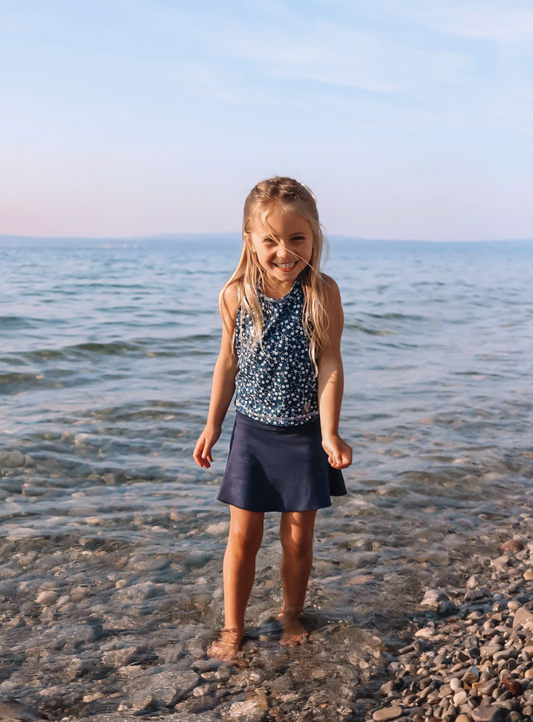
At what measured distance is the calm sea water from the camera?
521cm

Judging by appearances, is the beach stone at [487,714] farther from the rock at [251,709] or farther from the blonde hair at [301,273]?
the blonde hair at [301,273]

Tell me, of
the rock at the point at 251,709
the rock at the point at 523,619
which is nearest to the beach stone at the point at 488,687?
the rock at the point at 523,619

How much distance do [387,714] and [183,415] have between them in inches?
191

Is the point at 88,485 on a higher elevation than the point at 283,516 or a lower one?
lower

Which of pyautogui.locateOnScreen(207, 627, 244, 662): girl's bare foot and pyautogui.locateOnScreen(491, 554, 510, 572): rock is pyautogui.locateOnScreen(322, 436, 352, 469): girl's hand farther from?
pyautogui.locateOnScreen(491, 554, 510, 572): rock

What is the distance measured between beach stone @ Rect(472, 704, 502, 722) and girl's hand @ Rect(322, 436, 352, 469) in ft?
3.41

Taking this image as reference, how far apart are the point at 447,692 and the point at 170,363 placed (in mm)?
7839

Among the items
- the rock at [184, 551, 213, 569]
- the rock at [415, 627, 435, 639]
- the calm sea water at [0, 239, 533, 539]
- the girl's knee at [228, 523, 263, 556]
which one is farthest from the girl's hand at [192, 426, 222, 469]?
the calm sea water at [0, 239, 533, 539]

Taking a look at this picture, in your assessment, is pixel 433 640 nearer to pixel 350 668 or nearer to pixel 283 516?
pixel 350 668

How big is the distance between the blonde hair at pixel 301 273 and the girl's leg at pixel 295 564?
2.36ft

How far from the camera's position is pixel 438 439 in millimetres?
6684

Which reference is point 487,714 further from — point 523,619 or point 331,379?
point 331,379

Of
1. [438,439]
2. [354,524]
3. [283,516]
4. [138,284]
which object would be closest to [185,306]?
[138,284]

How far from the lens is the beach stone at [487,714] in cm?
254
